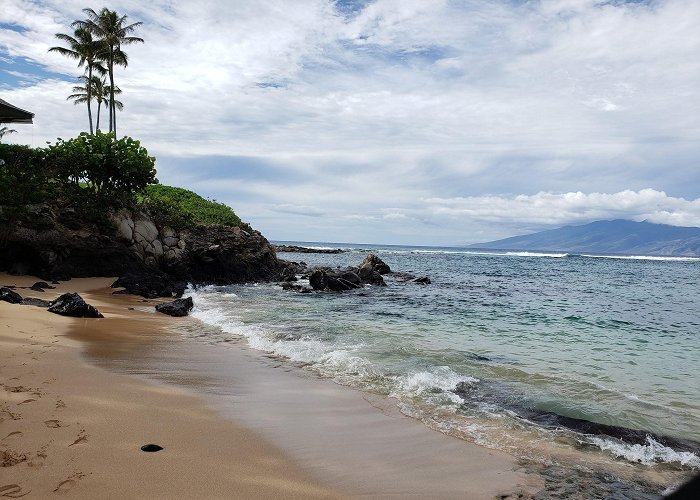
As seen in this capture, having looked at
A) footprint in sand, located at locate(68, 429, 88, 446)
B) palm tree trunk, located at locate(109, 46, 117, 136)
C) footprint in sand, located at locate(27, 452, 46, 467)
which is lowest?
footprint in sand, located at locate(68, 429, 88, 446)

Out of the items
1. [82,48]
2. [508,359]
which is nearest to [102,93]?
[82,48]

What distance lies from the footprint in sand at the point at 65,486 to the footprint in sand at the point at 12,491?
0.22 m

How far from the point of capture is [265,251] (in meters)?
37.0

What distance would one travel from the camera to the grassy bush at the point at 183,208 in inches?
1242

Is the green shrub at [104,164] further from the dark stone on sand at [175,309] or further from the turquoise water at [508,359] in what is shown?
the dark stone on sand at [175,309]

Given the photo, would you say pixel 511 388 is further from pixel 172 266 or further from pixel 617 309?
pixel 172 266

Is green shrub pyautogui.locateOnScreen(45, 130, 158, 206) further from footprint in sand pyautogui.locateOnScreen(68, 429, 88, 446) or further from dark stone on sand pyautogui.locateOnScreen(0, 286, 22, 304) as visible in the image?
footprint in sand pyautogui.locateOnScreen(68, 429, 88, 446)

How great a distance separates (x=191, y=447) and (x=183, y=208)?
115 ft

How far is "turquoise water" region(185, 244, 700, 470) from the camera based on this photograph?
6.89 metres

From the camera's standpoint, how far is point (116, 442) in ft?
16.3

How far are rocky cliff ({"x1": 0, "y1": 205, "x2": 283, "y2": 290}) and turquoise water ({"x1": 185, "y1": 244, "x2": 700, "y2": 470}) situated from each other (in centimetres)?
617

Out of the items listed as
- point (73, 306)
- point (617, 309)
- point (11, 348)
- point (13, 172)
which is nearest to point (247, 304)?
point (73, 306)

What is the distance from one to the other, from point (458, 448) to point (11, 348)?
7965 mm

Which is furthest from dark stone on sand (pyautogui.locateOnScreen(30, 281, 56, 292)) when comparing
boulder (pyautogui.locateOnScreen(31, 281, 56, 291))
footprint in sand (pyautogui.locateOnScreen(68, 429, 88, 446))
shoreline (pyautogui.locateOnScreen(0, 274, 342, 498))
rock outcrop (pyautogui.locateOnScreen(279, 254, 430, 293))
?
footprint in sand (pyautogui.locateOnScreen(68, 429, 88, 446))
